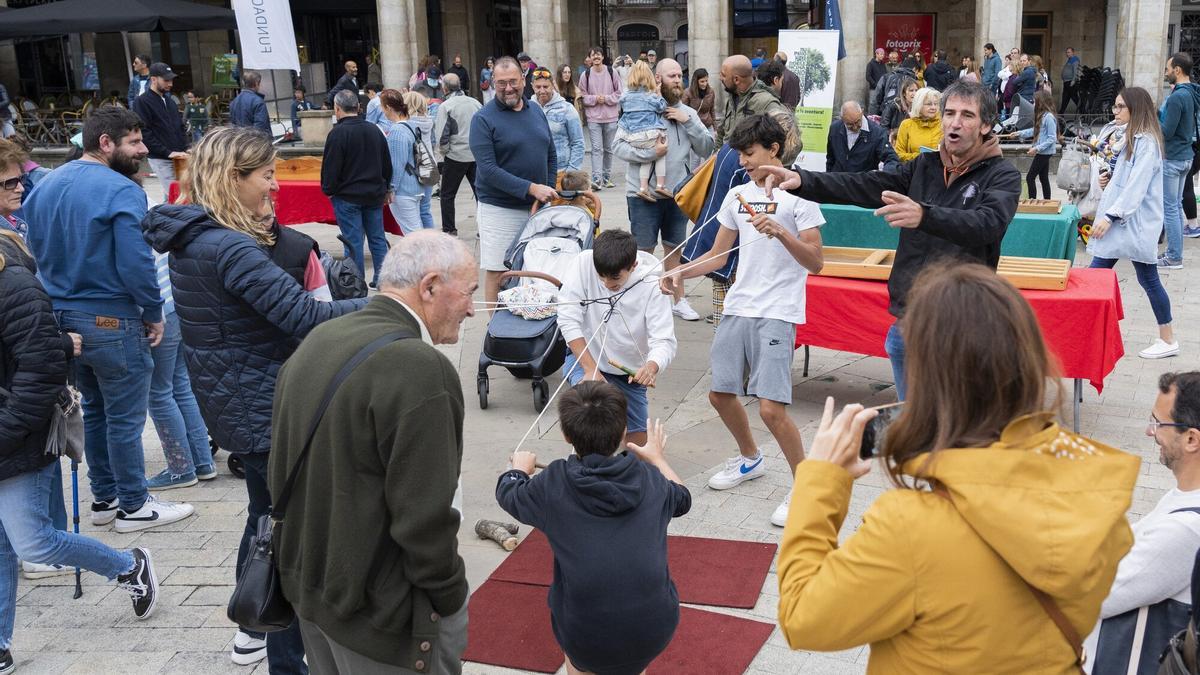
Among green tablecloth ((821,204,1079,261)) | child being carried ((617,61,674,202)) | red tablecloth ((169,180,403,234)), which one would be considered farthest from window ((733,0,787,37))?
green tablecloth ((821,204,1079,261))

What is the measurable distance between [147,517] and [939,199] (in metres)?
4.07

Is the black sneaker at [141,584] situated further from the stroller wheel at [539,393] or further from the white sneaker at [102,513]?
the stroller wheel at [539,393]

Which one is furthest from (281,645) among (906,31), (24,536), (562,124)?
(906,31)

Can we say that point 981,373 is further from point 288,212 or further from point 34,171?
point 288,212

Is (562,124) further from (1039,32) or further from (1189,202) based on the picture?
(1039,32)

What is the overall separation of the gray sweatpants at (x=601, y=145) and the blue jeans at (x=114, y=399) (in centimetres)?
1123

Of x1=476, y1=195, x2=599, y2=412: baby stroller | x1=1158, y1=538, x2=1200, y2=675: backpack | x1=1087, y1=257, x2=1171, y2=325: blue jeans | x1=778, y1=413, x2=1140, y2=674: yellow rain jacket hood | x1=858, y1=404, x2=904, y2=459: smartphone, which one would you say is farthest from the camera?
x1=1087, y1=257, x2=1171, y2=325: blue jeans

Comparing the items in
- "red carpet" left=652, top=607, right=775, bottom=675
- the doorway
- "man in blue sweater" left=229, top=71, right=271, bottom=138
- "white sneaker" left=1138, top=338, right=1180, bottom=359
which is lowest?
"red carpet" left=652, top=607, right=775, bottom=675

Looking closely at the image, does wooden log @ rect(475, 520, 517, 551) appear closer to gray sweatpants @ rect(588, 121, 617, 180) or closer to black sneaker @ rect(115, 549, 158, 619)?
black sneaker @ rect(115, 549, 158, 619)

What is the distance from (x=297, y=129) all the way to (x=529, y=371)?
17105 millimetres

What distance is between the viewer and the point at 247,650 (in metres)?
4.27

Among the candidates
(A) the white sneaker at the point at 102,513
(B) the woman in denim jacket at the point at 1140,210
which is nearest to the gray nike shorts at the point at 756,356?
(A) the white sneaker at the point at 102,513

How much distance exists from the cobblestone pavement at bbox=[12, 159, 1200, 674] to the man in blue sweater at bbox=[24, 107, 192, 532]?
704 mm

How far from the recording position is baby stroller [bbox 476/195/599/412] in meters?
6.92
